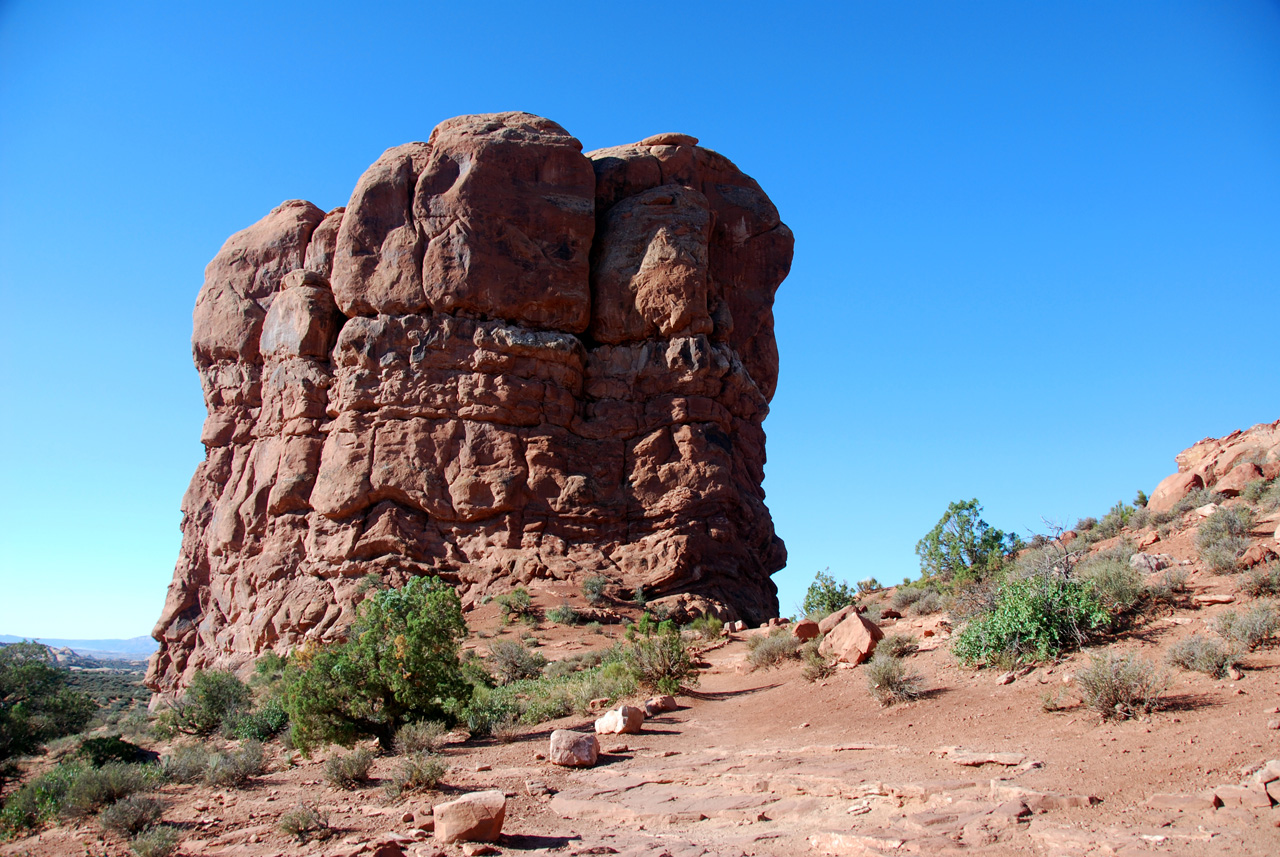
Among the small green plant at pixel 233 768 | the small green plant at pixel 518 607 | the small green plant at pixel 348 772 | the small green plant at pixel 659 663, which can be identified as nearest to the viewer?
the small green plant at pixel 348 772

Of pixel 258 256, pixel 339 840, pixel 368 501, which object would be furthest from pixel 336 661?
pixel 258 256

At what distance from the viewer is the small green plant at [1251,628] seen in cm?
770

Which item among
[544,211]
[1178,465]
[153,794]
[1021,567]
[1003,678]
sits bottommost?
[153,794]

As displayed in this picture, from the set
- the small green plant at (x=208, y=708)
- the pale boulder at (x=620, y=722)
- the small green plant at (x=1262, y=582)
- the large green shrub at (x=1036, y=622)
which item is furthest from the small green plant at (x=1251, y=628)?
the small green plant at (x=208, y=708)

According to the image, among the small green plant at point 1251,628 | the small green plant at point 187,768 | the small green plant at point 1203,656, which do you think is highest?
the small green plant at point 1251,628

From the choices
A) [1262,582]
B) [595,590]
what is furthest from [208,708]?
[1262,582]

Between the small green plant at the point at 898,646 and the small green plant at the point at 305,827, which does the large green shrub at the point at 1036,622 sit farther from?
the small green plant at the point at 305,827

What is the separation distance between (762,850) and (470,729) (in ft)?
19.7

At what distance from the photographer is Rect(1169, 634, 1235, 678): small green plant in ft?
24.3

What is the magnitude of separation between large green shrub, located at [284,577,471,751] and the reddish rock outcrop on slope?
1421 centimetres

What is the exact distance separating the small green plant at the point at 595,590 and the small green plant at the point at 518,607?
5.24 feet

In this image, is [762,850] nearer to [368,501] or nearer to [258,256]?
[368,501]

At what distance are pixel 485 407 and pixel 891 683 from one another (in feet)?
60.7

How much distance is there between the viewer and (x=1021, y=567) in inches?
443
